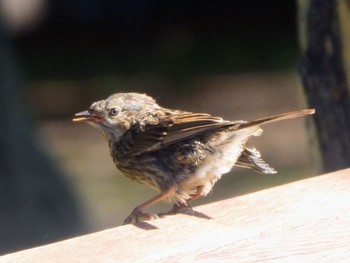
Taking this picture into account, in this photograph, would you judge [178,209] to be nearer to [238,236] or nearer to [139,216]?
[139,216]

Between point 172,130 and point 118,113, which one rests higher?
point 118,113

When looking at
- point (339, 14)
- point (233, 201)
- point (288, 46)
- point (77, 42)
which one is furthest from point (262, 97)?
point (233, 201)

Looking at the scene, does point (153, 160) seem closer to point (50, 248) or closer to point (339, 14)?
point (339, 14)

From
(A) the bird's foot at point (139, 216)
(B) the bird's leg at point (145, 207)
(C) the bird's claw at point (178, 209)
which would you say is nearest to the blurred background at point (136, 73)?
(B) the bird's leg at point (145, 207)

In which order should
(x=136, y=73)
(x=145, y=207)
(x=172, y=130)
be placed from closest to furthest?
(x=145, y=207)
(x=172, y=130)
(x=136, y=73)

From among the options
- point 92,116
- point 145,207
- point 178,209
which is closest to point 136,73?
point 92,116

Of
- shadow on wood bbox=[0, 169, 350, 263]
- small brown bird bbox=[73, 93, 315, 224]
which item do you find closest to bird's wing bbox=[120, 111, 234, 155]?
small brown bird bbox=[73, 93, 315, 224]

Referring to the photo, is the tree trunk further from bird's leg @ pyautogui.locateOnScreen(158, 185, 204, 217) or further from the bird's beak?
the bird's beak
